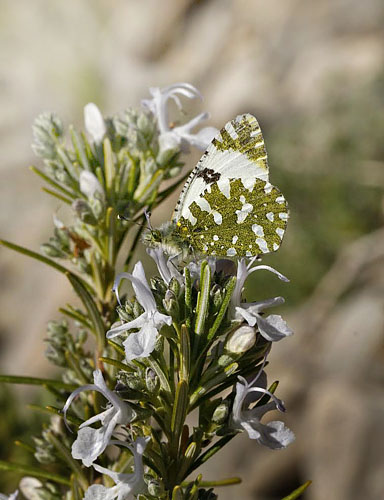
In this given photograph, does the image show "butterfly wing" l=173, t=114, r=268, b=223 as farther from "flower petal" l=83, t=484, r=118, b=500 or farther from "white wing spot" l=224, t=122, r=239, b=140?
"flower petal" l=83, t=484, r=118, b=500

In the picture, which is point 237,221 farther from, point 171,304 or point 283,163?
point 283,163

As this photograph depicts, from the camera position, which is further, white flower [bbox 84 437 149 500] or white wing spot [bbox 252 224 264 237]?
white wing spot [bbox 252 224 264 237]

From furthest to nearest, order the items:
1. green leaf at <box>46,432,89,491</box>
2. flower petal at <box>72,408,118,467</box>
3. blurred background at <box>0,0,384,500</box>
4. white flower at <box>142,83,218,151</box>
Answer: blurred background at <box>0,0,384,500</box>
white flower at <box>142,83,218,151</box>
green leaf at <box>46,432,89,491</box>
flower petal at <box>72,408,118,467</box>

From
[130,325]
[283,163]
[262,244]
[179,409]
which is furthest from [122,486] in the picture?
[283,163]

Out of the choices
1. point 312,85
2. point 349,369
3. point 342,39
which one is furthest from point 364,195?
point 342,39

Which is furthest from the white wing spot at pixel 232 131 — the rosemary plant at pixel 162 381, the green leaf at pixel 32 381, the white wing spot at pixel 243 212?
the green leaf at pixel 32 381

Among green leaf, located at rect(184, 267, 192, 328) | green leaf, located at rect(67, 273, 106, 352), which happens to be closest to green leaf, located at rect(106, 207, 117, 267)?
green leaf, located at rect(67, 273, 106, 352)

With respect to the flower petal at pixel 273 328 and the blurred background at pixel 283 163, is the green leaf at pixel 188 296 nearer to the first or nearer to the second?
the flower petal at pixel 273 328
